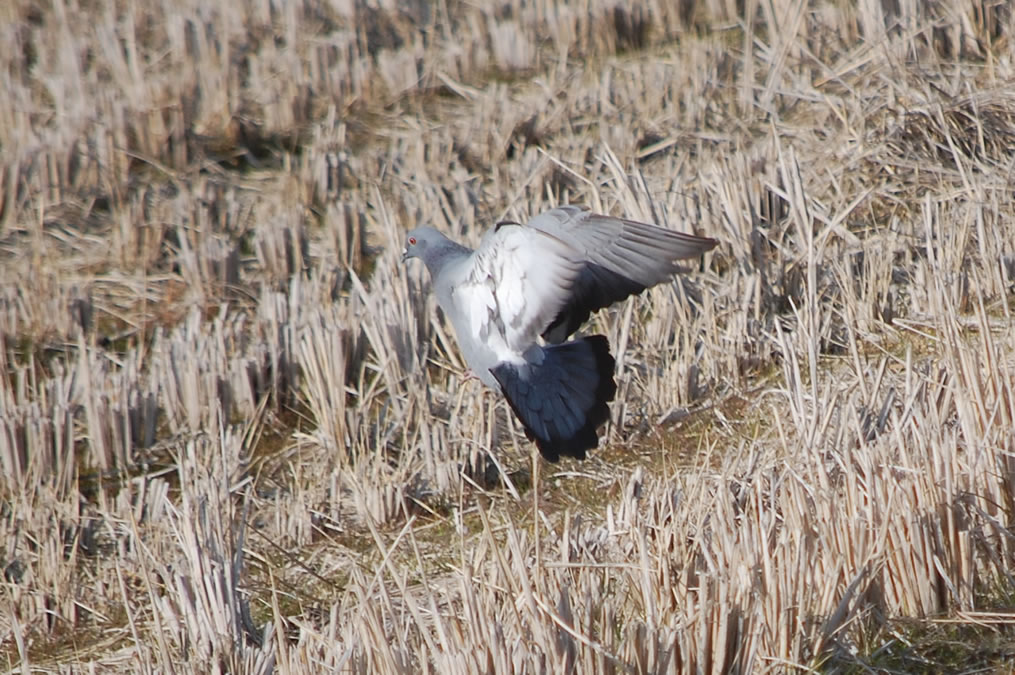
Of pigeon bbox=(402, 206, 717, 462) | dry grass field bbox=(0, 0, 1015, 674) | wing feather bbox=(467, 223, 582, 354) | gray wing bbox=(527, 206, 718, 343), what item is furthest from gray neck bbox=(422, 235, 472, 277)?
gray wing bbox=(527, 206, 718, 343)

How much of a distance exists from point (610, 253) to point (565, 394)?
0.47 m

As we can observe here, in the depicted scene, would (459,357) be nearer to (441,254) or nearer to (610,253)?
(441,254)

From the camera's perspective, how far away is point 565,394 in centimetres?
370

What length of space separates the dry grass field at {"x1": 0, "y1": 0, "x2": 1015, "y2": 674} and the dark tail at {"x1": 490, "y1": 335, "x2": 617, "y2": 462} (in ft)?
0.77

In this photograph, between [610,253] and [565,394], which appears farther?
[565,394]

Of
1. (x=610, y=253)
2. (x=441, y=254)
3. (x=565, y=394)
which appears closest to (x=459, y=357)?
(x=441, y=254)

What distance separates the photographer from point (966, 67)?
19.2 ft

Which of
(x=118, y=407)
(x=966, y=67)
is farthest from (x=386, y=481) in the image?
(x=966, y=67)

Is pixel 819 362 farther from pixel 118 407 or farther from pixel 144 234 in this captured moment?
pixel 144 234

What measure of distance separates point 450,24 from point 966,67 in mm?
3721

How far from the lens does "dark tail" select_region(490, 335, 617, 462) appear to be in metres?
3.63

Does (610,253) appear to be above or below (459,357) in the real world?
above

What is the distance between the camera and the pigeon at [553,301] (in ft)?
11.4

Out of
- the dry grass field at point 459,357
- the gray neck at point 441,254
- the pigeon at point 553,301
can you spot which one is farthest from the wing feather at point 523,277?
the dry grass field at point 459,357
